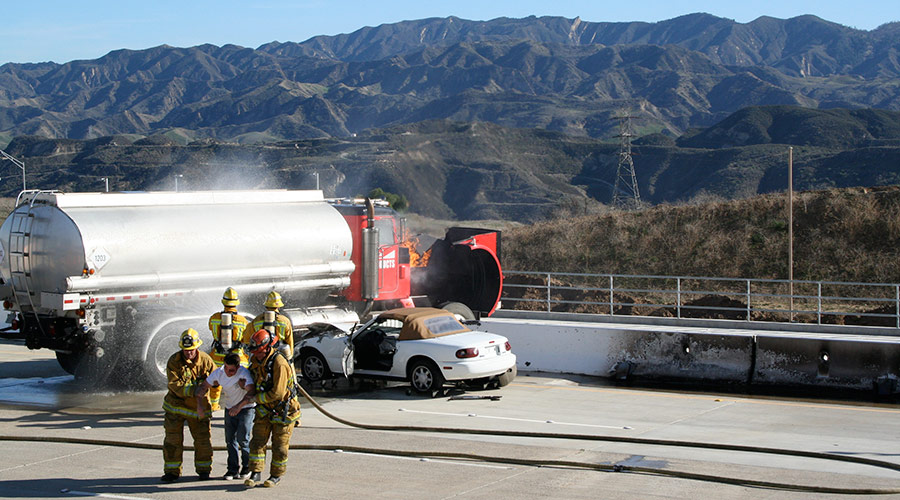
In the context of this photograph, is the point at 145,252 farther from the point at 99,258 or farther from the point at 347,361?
the point at 347,361

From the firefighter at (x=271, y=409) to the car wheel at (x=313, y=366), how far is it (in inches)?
271

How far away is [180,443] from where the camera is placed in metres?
10.0

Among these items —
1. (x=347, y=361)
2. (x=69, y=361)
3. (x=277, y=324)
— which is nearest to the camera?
(x=277, y=324)

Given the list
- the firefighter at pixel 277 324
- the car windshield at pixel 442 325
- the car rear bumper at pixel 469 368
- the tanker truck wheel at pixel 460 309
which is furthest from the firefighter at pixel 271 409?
the tanker truck wheel at pixel 460 309

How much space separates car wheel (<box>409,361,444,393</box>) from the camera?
15.8m

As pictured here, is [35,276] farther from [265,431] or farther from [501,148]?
[501,148]

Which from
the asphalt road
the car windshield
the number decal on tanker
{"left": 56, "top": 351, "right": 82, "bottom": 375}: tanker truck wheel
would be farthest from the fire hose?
{"left": 56, "top": 351, "right": 82, "bottom": 375}: tanker truck wheel

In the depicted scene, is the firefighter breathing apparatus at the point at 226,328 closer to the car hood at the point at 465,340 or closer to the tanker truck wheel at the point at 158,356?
the tanker truck wheel at the point at 158,356

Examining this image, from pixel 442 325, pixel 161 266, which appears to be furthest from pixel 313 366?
pixel 161 266

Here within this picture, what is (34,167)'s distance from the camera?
90312 millimetres

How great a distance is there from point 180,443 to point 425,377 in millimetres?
6456

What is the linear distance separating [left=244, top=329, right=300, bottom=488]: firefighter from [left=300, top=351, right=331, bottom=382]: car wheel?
22.6 ft

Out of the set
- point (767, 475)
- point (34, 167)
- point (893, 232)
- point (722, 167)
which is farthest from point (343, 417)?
point (722, 167)

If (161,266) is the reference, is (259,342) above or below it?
below
